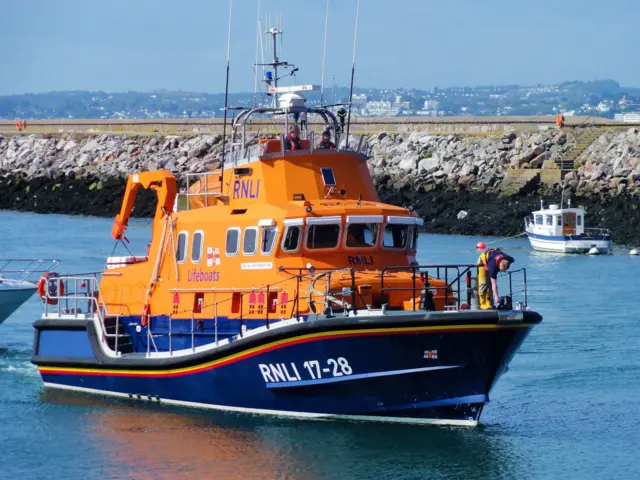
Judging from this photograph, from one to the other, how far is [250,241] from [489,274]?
3263 mm

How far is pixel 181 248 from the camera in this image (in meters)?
17.9

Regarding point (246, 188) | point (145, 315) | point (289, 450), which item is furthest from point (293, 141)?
point (289, 450)

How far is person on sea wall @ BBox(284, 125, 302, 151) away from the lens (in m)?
17.4

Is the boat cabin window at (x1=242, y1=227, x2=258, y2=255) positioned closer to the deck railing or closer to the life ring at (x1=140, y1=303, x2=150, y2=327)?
the deck railing

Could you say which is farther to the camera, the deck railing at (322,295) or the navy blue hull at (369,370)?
the deck railing at (322,295)

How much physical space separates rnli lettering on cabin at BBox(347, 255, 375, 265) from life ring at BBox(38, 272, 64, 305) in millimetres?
5339

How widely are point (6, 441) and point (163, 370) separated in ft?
7.45

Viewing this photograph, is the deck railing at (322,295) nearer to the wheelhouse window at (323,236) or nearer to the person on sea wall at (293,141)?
the wheelhouse window at (323,236)

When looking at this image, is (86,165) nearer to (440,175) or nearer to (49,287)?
(440,175)

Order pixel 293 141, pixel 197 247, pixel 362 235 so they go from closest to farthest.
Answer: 1. pixel 362 235
2. pixel 293 141
3. pixel 197 247

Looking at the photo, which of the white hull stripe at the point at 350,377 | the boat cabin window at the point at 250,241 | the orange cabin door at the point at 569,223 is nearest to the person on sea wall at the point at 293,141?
the boat cabin window at the point at 250,241

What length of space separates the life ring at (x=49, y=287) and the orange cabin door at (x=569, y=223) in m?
30.4

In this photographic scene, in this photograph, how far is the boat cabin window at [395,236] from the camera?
17.2 m

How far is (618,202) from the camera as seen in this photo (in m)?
52.0
